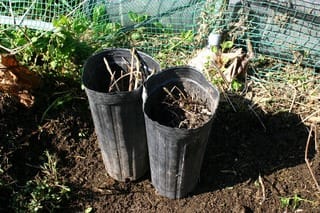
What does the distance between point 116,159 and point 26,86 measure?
875 millimetres

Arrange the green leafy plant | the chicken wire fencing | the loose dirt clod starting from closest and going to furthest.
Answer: the loose dirt clod, the green leafy plant, the chicken wire fencing

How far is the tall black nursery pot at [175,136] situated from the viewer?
2.32 metres

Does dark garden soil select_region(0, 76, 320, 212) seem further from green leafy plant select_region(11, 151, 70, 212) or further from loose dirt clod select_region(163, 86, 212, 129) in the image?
loose dirt clod select_region(163, 86, 212, 129)

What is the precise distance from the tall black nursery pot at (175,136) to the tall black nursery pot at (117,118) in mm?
101

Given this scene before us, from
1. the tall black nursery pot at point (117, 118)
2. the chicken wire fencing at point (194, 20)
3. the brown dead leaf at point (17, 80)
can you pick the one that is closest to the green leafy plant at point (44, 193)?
the tall black nursery pot at point (117, 118)

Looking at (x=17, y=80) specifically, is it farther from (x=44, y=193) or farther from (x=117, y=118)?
(x=117, y=118)

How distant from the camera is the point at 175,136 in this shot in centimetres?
228

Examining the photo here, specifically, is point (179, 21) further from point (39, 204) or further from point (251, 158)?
point (39, 204)

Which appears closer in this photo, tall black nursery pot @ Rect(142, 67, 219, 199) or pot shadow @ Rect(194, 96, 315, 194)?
tall black nursery pot @ Rect(142, 67, 219, 199)

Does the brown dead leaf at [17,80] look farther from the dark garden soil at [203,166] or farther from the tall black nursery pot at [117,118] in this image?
the tall black nursery pot at [117,118]

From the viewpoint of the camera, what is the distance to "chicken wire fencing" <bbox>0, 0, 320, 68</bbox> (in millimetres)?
3363

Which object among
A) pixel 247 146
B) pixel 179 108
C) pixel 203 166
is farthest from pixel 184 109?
pixel 247 146

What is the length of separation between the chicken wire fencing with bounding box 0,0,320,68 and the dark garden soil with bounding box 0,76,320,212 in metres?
0.56

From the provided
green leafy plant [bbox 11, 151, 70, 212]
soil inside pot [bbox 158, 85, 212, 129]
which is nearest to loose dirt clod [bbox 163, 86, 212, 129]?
soil inside pot [bbox 158, 85, 212, 129]
